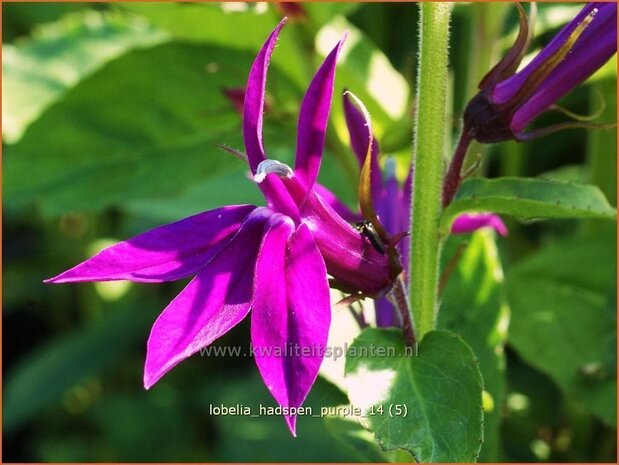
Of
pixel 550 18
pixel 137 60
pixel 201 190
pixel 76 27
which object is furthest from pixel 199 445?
pixel 550 18

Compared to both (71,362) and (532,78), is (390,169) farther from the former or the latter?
(71,362)

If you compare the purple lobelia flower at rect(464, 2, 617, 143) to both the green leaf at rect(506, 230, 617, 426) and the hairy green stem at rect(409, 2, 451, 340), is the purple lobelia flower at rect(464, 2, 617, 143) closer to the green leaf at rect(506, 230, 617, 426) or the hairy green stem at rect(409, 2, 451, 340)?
the hairy green stem at rect(409, 2, 451, 340)

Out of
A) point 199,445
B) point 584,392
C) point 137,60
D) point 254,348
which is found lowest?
point 199,445

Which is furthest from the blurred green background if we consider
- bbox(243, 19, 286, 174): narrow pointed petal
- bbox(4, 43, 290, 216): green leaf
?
bbox(243, 19, 286, 174): narrow pointed petal

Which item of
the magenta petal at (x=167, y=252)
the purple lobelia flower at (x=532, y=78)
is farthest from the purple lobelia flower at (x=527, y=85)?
the magenta petal at (x=167, y=252)

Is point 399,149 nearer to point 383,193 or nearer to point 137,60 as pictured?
point 383,193

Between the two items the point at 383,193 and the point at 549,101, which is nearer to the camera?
the point at 549,101

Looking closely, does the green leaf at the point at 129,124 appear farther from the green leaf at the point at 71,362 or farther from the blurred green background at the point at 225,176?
the green leaf at the point at 71,362
